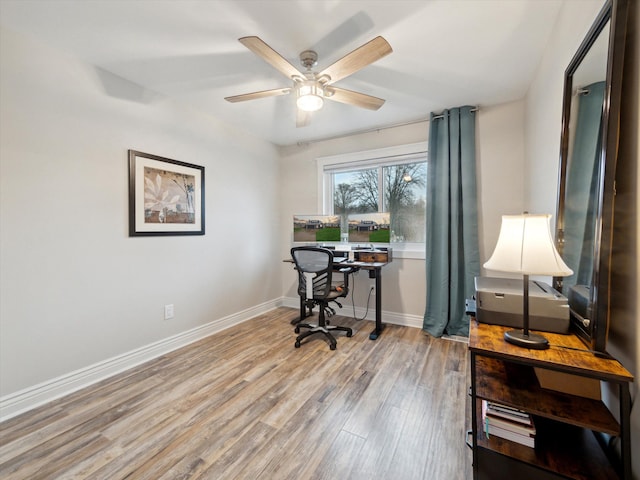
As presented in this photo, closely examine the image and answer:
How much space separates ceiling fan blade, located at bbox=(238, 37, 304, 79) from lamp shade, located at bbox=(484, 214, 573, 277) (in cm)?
147

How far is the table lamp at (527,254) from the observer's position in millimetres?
1045

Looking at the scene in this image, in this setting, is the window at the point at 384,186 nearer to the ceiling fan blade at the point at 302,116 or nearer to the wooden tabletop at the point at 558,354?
the ceiling fan blade at the point at 302,116

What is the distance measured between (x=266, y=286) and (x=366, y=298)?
1371 mm

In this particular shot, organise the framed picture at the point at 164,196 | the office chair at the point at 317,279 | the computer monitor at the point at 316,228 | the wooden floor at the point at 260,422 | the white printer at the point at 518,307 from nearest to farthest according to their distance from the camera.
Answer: the white printer at the point at 518,307
the wooden floor at the point at 260,422
the framed picture at the point at 164,196
the office chair at the point at 317,279
the computer monitor at the point at 316,228

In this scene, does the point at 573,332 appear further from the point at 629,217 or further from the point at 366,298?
the point at 366,298

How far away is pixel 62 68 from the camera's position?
6.36 ft

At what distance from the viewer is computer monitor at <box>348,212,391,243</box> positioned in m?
3.18

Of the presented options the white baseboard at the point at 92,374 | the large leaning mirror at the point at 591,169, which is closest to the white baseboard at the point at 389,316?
the white baseboard at the point at 92,374

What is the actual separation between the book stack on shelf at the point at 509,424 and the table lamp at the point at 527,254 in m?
0.33

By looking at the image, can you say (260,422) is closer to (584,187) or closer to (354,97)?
(584,187)

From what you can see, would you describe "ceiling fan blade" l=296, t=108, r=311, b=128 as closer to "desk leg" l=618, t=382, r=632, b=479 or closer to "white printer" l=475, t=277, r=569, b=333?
"white printer" l=475, t=277, r=569, b=333

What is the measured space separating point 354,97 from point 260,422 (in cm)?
228

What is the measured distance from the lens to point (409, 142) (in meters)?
3.21

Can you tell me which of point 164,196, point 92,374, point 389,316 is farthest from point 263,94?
point 389,316
